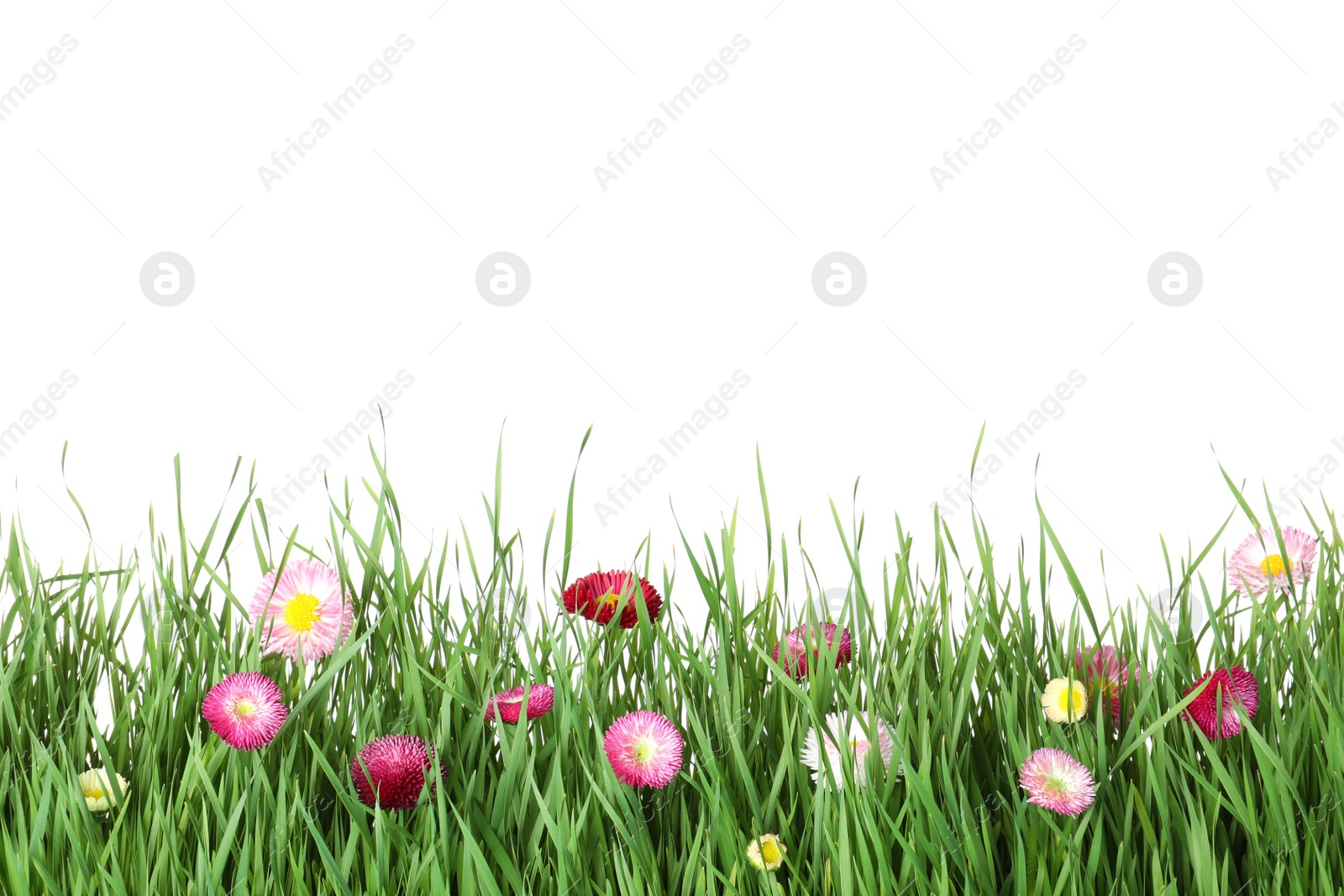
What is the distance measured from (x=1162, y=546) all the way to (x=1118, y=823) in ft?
1.70

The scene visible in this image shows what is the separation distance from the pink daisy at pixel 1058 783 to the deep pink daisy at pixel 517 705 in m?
0.61

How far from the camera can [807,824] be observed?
1.48 m

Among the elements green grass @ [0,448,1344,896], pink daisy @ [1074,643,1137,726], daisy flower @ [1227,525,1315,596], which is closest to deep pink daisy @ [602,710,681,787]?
green grass @ [0,448,1344,896]

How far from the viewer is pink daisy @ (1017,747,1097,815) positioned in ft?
4.53

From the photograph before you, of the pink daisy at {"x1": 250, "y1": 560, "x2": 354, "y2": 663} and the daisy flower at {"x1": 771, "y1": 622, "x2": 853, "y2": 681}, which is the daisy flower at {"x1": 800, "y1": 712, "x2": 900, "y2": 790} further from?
the pink daisy at {"x1": 250, "y1": 560, "x2": 354, "y2": 663}

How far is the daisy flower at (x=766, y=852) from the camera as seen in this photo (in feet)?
4.58

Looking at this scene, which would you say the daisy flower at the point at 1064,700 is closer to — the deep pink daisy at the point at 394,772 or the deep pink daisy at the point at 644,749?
the deep pink daisy at the point at 644,749

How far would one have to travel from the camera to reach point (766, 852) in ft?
4.66

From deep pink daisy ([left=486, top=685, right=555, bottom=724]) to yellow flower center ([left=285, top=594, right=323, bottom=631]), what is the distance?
307 mm

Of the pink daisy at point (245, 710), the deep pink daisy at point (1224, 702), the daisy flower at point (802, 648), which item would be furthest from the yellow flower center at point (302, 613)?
the deep pink daisy at point (1224, 702)

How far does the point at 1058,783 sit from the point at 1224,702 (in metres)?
0.33

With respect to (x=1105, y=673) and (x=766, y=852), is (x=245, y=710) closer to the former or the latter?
(x=766, y=852)

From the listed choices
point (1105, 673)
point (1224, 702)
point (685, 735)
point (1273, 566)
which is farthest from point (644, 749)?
point (1273, 566)

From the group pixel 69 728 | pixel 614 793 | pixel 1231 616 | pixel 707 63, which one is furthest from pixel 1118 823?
pixel 707 63
